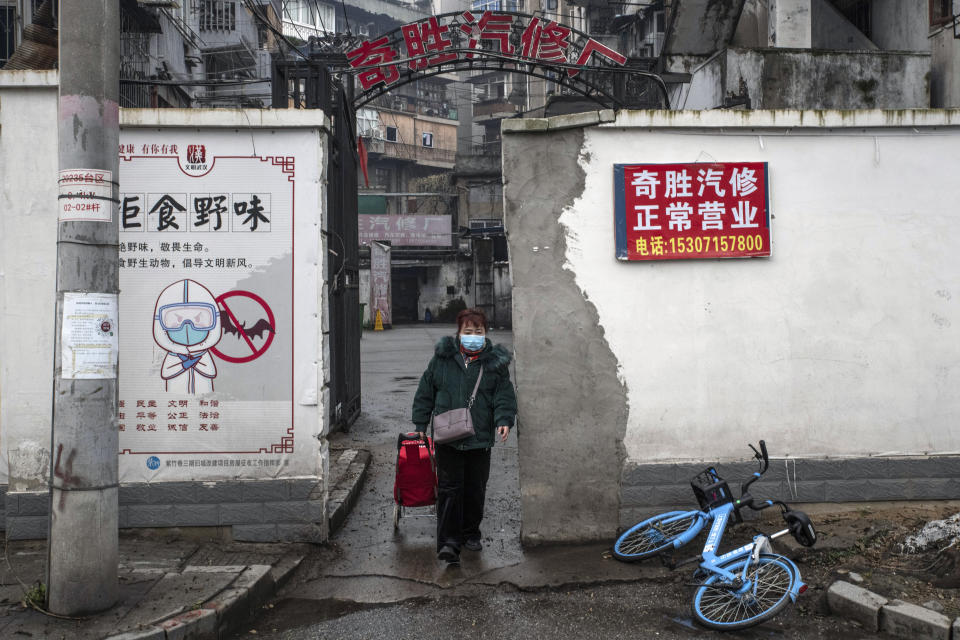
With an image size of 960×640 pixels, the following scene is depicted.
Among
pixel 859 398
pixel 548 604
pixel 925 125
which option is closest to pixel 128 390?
pixel 548 604

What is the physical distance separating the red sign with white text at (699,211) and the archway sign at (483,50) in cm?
562

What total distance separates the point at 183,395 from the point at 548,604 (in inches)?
117

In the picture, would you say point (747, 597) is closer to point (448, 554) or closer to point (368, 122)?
point (448, 554)

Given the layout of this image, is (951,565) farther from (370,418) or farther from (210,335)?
(370,418)

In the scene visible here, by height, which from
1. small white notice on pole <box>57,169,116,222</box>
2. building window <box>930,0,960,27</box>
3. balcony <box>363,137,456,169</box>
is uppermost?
balcony <box>363,137,456,169</box>

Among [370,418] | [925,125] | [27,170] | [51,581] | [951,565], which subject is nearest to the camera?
[51,581]

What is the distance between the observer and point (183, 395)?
580 centimetres

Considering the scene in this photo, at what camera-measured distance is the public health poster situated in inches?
227

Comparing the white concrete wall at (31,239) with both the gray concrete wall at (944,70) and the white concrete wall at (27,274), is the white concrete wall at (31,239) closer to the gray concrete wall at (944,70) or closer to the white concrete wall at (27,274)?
the white concrete wall at (27,274)

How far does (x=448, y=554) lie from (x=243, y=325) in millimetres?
2203

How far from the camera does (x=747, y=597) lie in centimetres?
454

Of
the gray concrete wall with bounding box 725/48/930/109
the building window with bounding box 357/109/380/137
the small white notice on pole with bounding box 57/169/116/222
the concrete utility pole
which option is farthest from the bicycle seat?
the building window with bounding box 357/109/380/137

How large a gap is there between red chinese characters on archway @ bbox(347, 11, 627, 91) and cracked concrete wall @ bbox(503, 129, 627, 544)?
18.3ft

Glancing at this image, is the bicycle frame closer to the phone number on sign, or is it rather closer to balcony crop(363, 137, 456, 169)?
the phone number on sign
